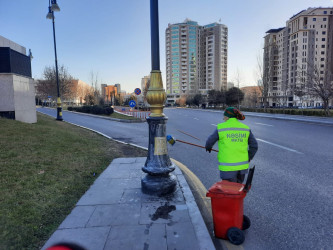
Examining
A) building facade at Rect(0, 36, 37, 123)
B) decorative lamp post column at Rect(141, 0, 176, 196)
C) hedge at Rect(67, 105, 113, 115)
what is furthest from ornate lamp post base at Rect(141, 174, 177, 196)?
hedge at Rect(67, 105, 113, 115)

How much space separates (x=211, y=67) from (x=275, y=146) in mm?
130976

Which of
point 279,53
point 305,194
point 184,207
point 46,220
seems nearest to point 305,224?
point 305,194

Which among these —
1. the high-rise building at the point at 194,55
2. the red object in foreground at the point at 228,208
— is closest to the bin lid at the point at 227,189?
the red object in foreground at the point at 228,208

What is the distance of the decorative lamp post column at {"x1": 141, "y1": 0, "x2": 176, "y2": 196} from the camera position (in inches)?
154

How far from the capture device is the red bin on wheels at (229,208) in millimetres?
2627

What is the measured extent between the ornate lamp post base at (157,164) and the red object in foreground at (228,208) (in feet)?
4.30

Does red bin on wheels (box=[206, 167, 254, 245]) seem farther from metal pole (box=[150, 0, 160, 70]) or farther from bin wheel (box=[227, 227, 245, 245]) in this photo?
metal pole (box=[150, 0, 160, 70])

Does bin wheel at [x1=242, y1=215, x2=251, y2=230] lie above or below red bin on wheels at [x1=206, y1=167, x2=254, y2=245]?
below

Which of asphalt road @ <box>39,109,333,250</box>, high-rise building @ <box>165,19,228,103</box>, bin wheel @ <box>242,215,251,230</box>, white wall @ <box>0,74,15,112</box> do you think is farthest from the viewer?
high-rise building @ <box>165,19,228,103</box>

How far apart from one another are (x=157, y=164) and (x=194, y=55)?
5479 inches

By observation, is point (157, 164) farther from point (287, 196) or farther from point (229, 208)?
point (287, 196)

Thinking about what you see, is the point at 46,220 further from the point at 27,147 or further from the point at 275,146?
the point at 275,146

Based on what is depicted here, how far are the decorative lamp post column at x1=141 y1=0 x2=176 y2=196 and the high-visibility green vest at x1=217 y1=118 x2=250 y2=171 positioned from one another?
121cm

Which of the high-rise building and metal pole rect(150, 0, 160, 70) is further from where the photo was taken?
the high-rise building
